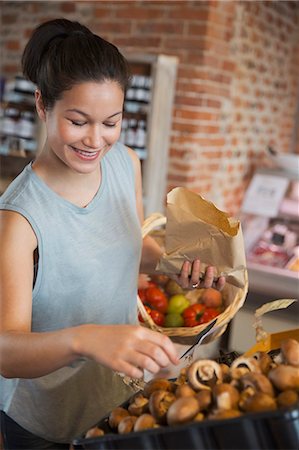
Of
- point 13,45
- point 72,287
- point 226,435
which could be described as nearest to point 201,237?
point 72,287

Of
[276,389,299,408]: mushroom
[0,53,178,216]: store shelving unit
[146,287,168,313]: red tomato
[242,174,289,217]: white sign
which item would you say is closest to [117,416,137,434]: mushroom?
[276,389,299,408]: mushroom

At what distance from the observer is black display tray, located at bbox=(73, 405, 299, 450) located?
83 centimetres

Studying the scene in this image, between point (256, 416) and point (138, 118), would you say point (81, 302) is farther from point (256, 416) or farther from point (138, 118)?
point (138, 118)

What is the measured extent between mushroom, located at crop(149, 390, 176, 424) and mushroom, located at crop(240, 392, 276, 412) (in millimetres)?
130

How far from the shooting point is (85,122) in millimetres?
1249

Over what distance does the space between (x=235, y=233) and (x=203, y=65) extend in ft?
7.09

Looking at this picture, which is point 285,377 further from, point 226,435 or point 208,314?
point 208,314

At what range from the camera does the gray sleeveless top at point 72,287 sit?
131cm

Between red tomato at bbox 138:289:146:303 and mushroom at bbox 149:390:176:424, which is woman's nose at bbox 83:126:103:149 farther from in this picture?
red tomato at bbox 138:289:146:303

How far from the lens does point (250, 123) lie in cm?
417

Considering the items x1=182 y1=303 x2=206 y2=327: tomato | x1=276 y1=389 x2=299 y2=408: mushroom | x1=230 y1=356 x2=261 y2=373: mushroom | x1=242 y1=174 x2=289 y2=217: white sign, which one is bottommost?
x1=182 y1=303 x2=206 y2=327: tomato

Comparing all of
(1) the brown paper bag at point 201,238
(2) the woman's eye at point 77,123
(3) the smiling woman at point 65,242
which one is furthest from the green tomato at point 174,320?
(2) the woman's eye at point 77,123

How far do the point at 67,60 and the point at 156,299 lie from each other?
1369 mm

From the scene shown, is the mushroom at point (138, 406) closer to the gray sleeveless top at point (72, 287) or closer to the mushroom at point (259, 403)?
the mushroom at point (259, 403)
